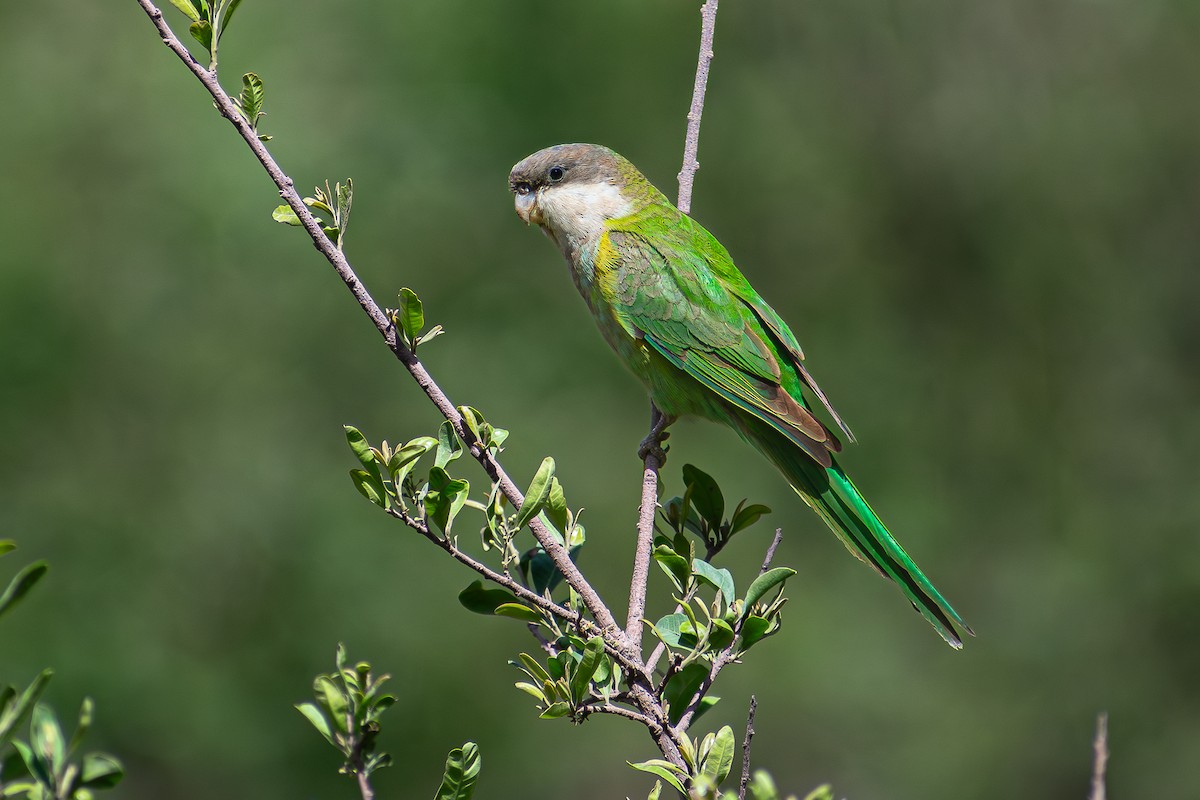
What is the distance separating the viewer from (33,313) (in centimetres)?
825

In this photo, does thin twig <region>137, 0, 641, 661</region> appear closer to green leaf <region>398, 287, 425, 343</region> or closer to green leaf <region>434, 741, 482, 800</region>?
green leaf <region>398, 287, 425, 343</region>

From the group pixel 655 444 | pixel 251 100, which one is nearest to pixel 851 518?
pixel 655 444

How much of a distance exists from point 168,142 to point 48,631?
3848 millimetres

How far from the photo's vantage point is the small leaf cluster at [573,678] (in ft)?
6.26

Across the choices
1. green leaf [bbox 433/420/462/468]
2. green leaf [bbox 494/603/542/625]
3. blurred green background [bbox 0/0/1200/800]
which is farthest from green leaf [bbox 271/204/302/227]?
blurred green background [bbox 0/0/1200/800]

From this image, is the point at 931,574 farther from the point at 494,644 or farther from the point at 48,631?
the point at 48,631

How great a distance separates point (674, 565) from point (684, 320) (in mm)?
1701

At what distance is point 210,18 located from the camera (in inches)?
85.4

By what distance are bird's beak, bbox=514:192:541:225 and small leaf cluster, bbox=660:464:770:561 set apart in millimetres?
1775

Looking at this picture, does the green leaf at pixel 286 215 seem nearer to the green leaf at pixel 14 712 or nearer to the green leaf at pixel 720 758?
the green leaf at pixel 14 712

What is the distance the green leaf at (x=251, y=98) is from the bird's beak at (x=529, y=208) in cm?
198

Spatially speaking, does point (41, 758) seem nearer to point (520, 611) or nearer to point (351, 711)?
point (351, 711)

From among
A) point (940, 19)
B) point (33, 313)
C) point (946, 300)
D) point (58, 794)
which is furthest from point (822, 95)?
point (58, 794)

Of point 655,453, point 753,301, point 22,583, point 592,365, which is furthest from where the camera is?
point 592,365
